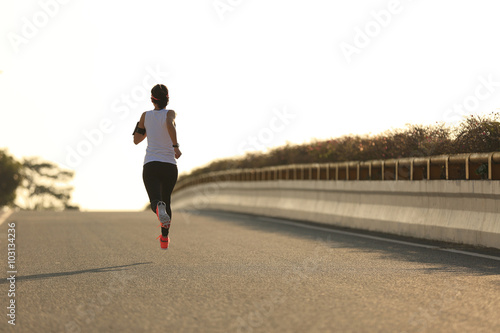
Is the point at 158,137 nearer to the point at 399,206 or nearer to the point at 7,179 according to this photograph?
the point at 399,206

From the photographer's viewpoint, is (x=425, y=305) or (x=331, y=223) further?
(x=331, y=223)

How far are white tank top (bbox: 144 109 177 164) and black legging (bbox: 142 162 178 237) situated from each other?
0.08m

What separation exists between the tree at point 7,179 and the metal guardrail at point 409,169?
7315cm

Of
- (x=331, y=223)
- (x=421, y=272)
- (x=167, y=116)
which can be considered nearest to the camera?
(x=421, y=272)

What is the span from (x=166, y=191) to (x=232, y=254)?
1.25 m

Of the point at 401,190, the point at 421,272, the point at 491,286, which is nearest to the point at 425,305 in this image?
the point at 491,286

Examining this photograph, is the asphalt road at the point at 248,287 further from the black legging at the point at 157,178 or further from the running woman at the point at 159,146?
the running woman at the point at 159,146

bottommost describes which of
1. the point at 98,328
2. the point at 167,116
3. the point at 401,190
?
the point at 98,328

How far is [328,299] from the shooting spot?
7332 mm

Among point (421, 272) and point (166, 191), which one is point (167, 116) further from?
point (421, 272)

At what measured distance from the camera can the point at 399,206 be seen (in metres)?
15.3

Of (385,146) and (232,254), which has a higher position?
(385,146)

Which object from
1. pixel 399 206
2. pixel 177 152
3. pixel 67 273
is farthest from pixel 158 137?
pixel 399 206

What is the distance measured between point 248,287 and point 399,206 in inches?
306
